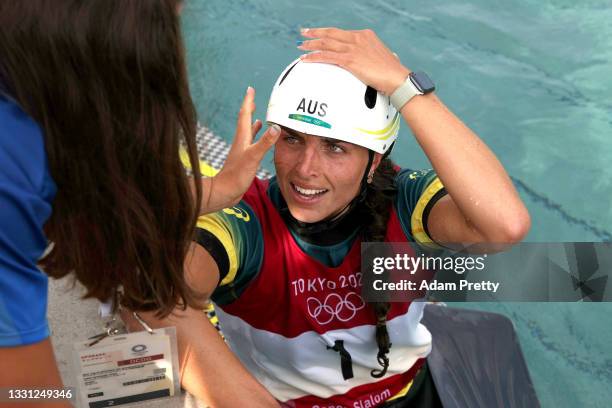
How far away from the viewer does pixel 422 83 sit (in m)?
2.56

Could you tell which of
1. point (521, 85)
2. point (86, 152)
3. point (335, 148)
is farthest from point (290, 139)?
point (521, 85)

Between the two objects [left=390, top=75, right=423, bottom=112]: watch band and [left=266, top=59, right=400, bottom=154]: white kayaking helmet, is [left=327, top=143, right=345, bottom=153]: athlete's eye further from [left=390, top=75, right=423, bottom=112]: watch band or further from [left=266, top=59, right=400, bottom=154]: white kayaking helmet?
[left=390, top=75, right=423, bottom=112]: watch band

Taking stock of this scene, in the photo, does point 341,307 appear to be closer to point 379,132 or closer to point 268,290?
point 268,290

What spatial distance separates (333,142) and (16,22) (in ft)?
5.20

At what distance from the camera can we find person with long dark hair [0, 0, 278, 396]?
1310 mm

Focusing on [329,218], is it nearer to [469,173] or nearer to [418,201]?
[418,201]

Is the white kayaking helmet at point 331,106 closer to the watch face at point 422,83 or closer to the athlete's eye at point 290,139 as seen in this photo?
the athlete's eye at point 290,139

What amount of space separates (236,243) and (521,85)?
614cm

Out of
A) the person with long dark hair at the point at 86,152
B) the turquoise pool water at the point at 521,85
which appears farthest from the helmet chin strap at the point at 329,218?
the turquoise pool water at the point at 521,85

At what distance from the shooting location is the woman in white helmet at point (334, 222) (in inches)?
100

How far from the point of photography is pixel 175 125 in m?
1.53

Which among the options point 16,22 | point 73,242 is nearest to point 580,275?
point 73,242

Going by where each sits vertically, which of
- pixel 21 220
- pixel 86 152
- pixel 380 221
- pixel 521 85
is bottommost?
pixel 21 220

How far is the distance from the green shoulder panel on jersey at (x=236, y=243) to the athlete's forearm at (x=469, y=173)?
30.1 inches
